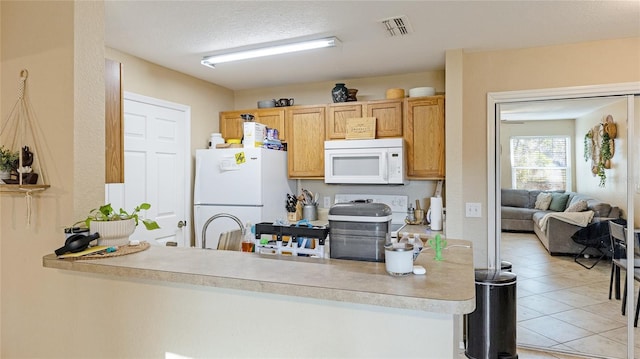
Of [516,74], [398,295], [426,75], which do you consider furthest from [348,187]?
[398,295]

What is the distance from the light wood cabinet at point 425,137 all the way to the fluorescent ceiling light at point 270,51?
3.70 ft

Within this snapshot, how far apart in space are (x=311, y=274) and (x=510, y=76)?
2.67 meters

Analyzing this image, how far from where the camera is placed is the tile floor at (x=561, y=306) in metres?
2.90

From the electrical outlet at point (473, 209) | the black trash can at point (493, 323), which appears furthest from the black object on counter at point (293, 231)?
the electrical outlet at point (473, 209)

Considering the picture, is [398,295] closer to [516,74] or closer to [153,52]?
[516,74]

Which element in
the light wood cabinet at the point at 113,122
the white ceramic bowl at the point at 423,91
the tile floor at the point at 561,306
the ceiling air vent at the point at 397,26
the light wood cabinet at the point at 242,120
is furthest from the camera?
the light wood cabinet at the point at 242,120

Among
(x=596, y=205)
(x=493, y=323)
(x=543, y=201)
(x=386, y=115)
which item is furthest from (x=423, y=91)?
(x=493, y=323)

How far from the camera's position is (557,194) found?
3043 mm

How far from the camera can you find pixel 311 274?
1.34 m

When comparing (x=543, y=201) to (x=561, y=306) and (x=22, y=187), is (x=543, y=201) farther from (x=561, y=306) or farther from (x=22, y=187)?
(x=22, y=187)

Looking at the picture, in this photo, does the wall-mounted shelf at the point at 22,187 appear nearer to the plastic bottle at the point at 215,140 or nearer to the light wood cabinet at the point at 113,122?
the light wood cabinet at the point at 113,122

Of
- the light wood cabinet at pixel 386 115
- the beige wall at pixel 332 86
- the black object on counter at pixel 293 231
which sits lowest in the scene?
the black object on counter at pixel 293 231

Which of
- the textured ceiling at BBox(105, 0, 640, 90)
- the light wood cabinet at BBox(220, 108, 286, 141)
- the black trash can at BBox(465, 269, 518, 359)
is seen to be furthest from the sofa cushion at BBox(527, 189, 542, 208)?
the light wood cabinet at BBox(220, 108, 286, 141)

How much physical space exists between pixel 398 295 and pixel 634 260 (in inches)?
109
